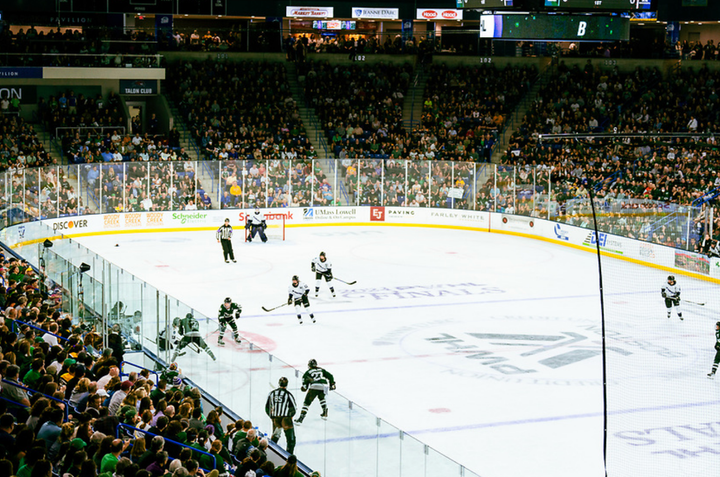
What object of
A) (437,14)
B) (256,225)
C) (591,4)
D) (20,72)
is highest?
(437,14)

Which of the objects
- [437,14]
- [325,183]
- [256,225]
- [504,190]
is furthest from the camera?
[437,14]

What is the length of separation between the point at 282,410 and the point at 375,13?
29932mm

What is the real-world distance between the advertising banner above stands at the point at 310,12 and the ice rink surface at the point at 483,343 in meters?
13.5

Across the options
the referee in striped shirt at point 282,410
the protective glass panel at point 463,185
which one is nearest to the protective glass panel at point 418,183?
the protective glass panel at point 463,185

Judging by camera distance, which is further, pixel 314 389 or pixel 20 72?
pixel 20 72

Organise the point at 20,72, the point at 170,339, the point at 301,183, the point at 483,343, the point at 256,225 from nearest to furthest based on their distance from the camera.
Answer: the point at 170,339, the point at 483,343, the point at 256,225, the point at 20,72, the point at 301,183

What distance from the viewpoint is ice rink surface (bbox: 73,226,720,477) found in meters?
11.4

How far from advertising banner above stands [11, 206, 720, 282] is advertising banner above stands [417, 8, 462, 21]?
11452 mm

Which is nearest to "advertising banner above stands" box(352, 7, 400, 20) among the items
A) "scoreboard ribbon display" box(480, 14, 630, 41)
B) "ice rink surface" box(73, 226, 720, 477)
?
"ice rink surface" box(73, 226, 720, 477)

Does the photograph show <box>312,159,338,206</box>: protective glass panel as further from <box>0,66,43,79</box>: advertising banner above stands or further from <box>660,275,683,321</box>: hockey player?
<box>660,275,683,321</box>: hockey player

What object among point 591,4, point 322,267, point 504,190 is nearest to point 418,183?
point 504,190

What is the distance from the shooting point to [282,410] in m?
10.1

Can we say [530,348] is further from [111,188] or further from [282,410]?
[111,188]

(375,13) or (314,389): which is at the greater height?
(375,13)
